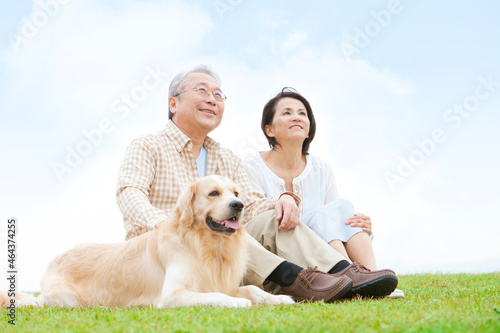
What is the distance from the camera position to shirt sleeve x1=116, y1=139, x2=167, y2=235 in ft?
13.8

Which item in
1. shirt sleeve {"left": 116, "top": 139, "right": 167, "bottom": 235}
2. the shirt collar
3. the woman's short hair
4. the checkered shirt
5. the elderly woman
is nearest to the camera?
shirt sleeve {"left": 116, "top": 139, "right": 167, "bottom": 235}

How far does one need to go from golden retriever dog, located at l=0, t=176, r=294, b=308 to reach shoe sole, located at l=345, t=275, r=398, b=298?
1.82ft

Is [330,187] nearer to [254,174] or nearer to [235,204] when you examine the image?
[254,174]

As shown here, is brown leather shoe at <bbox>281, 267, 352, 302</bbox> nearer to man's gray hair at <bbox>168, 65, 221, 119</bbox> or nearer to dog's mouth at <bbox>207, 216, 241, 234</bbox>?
dog's mouth at <bbox>207, 216, 241, 234</bbox>

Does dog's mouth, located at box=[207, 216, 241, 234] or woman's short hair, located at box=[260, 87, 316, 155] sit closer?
dog's mouth, located at box=[207, 216, 241, 234]

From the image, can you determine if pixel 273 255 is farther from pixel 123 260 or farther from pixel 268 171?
pixel 268 171

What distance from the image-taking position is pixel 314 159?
590cm

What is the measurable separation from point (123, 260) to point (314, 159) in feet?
8.65

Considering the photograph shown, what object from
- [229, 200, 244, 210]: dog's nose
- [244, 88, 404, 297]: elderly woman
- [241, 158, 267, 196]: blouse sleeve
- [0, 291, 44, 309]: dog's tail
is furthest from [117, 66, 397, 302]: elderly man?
[0, 291, 44, 309]: dog's tail

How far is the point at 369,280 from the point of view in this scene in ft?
12.5

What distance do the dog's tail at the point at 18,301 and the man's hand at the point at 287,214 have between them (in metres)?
2.07

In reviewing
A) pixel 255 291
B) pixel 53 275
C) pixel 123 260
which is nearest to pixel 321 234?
pixel 255 291

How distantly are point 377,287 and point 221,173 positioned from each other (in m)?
2.05

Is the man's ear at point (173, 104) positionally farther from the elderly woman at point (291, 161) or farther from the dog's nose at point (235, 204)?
the dog's nose at point (235, 204)
